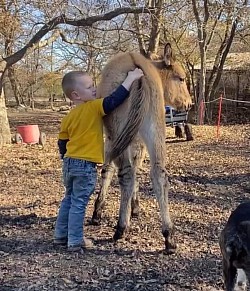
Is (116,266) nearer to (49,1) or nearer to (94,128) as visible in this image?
(94,128)

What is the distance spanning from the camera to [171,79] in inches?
208

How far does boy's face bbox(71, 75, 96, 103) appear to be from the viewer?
14.3ft

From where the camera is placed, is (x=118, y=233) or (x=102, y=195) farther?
(x=102, y=195)

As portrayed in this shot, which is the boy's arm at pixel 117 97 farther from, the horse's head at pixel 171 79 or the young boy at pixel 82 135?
the horse's head at pixel 171 79

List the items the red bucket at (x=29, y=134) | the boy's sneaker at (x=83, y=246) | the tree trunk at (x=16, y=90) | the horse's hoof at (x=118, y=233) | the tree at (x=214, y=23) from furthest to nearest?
1. the tree trunk at (x=16, y=90)
2. the tree at (x=214, y=23)
3. the red bucket at (x=29, y=134)
4. the horse's hoof at (x=118, y=233)
5. the boy's sneaker at (x=83, y=246)

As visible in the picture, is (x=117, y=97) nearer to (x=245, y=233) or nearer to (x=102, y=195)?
(x=102, y=195)

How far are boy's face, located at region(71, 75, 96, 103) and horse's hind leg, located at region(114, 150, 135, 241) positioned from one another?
71 cm

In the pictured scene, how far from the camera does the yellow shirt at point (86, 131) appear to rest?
4.38 metres

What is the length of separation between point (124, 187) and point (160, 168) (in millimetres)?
475

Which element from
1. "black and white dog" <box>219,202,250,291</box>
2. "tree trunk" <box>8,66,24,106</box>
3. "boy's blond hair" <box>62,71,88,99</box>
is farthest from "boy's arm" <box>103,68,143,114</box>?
"tree trunk" <box>8,66,24,106</box>

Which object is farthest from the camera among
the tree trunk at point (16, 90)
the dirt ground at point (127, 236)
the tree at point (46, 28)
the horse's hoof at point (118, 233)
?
the tree trunk at point (16, 90)

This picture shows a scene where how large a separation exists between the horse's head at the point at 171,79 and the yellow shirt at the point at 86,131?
43.4 inches

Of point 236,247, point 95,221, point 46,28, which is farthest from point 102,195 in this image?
point 46,28

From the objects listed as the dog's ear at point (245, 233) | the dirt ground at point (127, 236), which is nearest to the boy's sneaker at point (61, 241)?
the dirt ground at point (127, 236)
